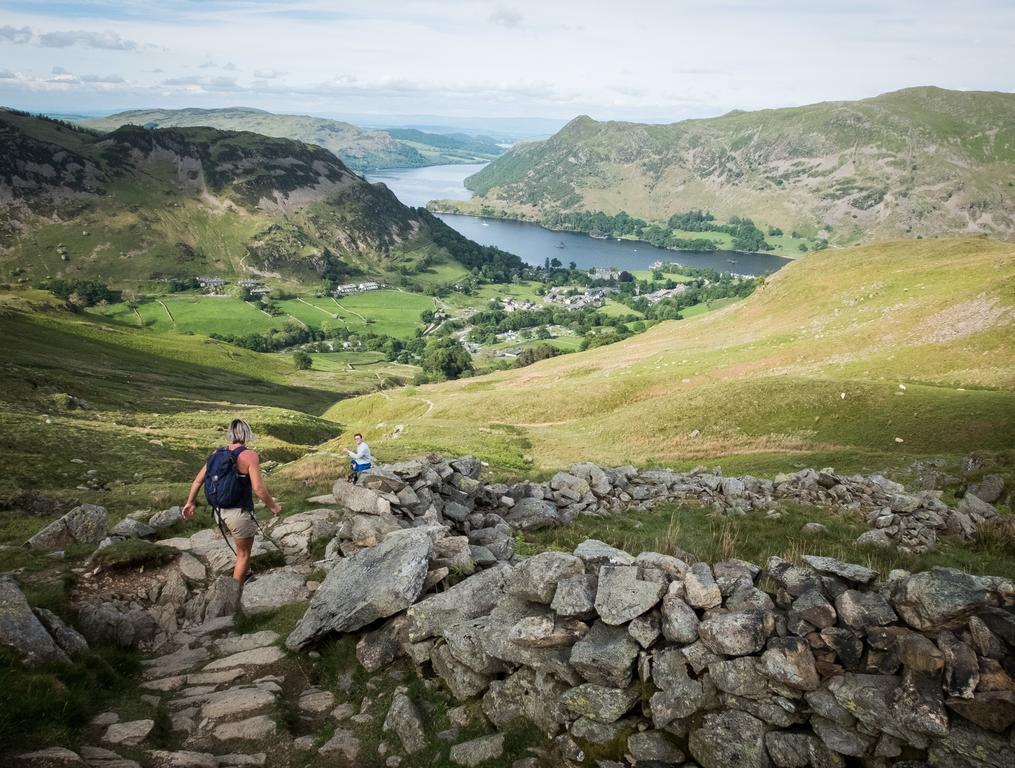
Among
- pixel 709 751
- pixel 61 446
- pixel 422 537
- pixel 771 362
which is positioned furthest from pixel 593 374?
pixel 709 751

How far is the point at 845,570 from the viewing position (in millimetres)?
10953

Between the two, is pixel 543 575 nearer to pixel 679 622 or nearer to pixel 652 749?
pixel 679 622

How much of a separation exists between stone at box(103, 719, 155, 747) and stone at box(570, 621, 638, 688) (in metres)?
8.03

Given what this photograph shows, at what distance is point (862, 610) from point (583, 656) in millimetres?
4834

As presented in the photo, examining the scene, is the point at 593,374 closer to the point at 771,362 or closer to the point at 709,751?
the point at 771,362

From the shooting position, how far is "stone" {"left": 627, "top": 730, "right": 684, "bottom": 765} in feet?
32.9

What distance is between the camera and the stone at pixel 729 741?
9.53 metres

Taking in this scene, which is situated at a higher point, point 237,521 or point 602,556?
point 602,556

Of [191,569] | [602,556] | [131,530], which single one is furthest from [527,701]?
[131,530]

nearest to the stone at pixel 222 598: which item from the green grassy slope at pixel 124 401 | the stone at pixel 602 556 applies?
the stone at pixel 602 556

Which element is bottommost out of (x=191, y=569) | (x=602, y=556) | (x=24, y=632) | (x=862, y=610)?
(x=191, y=569)

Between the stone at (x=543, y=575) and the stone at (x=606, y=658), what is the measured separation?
138cm

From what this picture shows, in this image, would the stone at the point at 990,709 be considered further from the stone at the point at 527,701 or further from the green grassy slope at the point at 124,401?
the green grassy slope at the point at 124,401

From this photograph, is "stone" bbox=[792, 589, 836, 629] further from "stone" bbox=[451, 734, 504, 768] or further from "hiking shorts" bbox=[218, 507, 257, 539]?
"hiking shorts" bbox=[218, 507, 257, 539]
